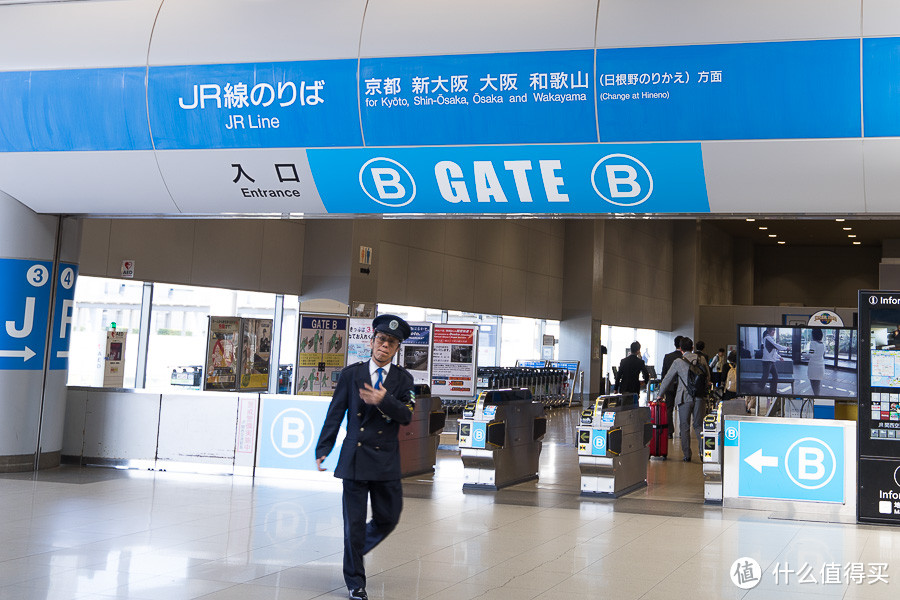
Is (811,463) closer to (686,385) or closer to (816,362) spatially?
(816,362)

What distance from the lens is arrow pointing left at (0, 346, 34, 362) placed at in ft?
30.3

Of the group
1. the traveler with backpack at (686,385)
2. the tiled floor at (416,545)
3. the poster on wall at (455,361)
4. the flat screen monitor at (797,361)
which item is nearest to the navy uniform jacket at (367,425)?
the tiled floor at (416,545)

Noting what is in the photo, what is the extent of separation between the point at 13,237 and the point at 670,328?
32.1m

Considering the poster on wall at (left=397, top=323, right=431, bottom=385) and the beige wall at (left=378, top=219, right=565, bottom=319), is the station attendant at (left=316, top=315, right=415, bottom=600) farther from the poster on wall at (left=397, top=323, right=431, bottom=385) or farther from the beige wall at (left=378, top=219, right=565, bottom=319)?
the beige wall at (left=378, top=219, right=565, bottom=319)

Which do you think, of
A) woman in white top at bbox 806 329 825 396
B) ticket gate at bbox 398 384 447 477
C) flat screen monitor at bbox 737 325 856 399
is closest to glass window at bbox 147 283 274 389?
ticket gate at bbox 398 384 447 477

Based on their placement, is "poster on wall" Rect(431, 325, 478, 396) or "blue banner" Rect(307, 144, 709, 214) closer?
"blue banner" Rect(307, 144, 709, 214)

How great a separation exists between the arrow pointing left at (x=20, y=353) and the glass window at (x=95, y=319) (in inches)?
163

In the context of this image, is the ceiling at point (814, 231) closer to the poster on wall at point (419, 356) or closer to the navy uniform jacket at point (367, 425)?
the poster on wall at point (419, 356)

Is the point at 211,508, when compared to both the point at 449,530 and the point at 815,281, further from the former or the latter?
the point at 815,281

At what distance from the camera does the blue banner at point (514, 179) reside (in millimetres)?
7211

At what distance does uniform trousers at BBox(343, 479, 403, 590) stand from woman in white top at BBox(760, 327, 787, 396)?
4.80 meters

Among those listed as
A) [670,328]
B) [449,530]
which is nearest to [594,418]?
[449,530]

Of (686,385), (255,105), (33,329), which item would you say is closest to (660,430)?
(686,385)

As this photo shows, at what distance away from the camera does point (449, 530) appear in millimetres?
7160
